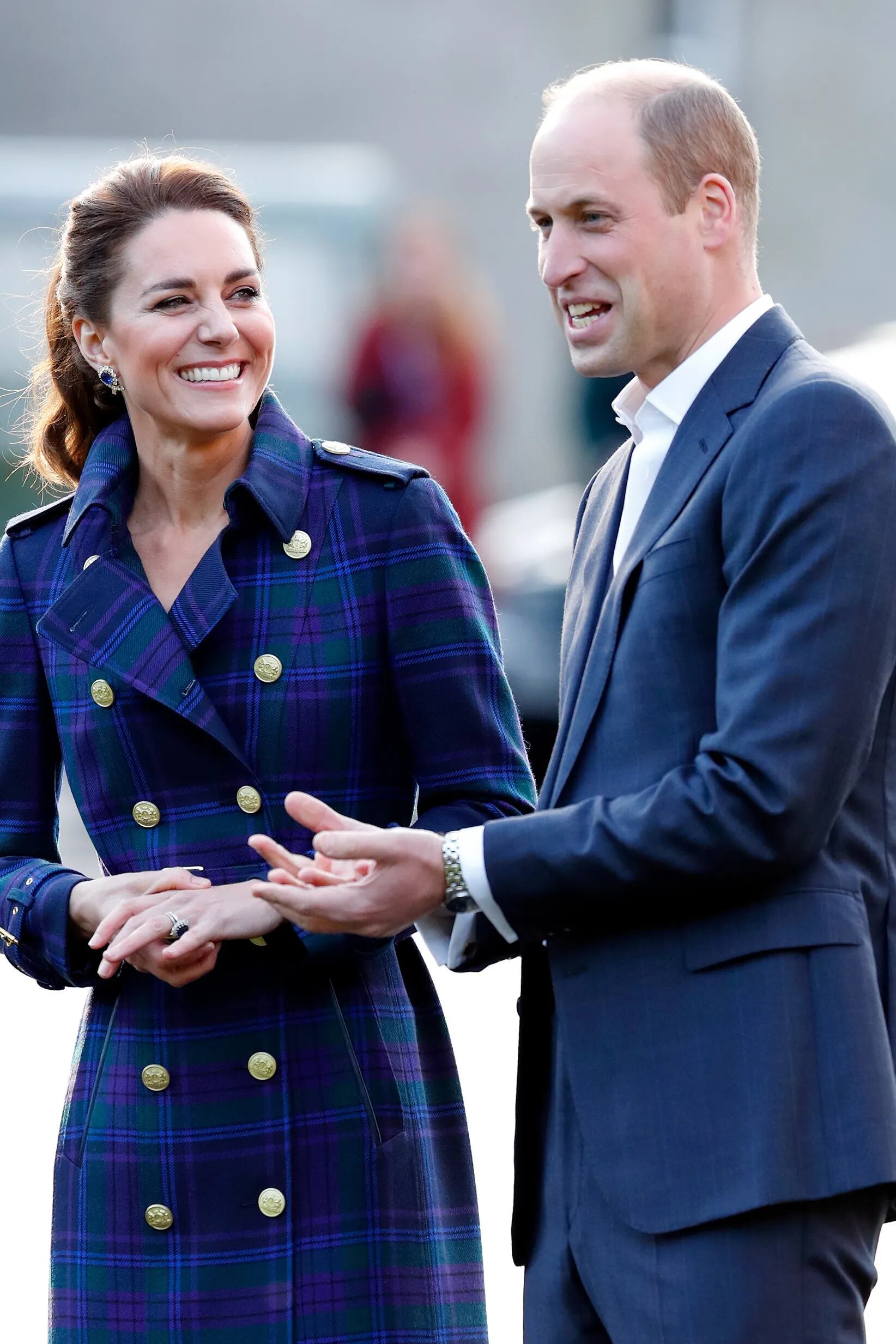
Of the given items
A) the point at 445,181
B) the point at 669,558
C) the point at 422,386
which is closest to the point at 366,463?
the point at 669,558

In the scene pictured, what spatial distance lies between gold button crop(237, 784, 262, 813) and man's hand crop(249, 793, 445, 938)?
31 centimetres

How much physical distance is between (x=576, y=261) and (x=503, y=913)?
29.1 inches

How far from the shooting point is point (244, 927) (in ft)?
8.38

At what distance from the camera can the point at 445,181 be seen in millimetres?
15117

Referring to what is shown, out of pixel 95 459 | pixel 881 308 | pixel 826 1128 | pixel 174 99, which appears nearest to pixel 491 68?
pixel 174 99

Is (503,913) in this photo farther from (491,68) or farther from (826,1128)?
(491,68)

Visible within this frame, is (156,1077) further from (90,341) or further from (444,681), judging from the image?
(90,341)

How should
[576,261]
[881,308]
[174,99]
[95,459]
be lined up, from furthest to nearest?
Answer: [881,308] < [174,99] < [95,459] < [576,261]

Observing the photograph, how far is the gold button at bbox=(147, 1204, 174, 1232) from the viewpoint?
106 inches

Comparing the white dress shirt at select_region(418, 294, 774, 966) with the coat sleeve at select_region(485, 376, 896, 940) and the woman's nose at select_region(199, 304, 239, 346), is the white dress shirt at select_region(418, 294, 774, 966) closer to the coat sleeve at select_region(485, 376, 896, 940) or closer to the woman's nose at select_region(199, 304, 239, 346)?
the coat sleeve at select_region(485, 376, 896, 940)

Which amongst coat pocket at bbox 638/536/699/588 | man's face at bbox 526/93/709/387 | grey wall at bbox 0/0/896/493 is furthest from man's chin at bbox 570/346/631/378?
grey wall at bbox 0/0/896/493

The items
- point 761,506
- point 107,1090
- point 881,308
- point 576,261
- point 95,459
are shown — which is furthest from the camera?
point 881,308

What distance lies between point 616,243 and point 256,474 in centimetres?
66

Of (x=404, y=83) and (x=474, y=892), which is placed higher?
(x=404, y=83)
